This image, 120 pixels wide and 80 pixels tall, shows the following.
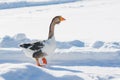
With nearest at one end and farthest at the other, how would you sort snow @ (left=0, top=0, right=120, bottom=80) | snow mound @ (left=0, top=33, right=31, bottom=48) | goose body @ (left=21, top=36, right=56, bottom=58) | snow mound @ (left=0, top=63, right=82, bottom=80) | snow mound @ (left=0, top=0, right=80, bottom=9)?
1. snow mound @ (left=0, top=63, right=82, bottom=80)
2. snow @ (left=0, top=0, right=120, bottom=80)
3. goose body @ (left=21, top=36, right=56, bottom=58)
4. snow mound @ (left=0, top=33, right=31, bottom=48)
5. snow mound @ (left=0, top=0, right=80, bottom=9)

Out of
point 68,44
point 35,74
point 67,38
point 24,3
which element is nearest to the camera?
point 35,74

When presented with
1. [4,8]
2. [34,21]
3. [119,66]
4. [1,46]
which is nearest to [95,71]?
[119,66]

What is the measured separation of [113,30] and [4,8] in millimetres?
10571

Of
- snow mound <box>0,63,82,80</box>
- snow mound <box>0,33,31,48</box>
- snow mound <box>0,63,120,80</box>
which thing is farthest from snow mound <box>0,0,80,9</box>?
snow mound <box>0,63,82,80</box>

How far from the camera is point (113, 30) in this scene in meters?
13.1

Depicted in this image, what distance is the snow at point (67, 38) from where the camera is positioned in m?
5.80

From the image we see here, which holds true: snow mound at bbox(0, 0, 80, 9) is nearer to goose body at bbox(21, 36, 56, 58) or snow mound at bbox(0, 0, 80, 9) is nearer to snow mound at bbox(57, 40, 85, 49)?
snow mound at bbox(57, 40, 85, 49)

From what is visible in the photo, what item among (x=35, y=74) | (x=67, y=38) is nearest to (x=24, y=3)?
(x=67, y=38)

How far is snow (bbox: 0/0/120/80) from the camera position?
5805 mm

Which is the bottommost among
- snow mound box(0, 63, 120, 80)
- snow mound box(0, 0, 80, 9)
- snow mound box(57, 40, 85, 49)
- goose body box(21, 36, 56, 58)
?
snow mound box(0, 63, 120, 80)

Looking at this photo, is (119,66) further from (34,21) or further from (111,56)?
(34,21)

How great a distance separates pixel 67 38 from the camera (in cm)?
1198

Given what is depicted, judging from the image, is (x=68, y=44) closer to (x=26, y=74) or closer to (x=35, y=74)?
(x=35, y=74)

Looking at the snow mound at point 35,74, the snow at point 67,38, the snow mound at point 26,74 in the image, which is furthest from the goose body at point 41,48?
the snow mound at point 26,74
